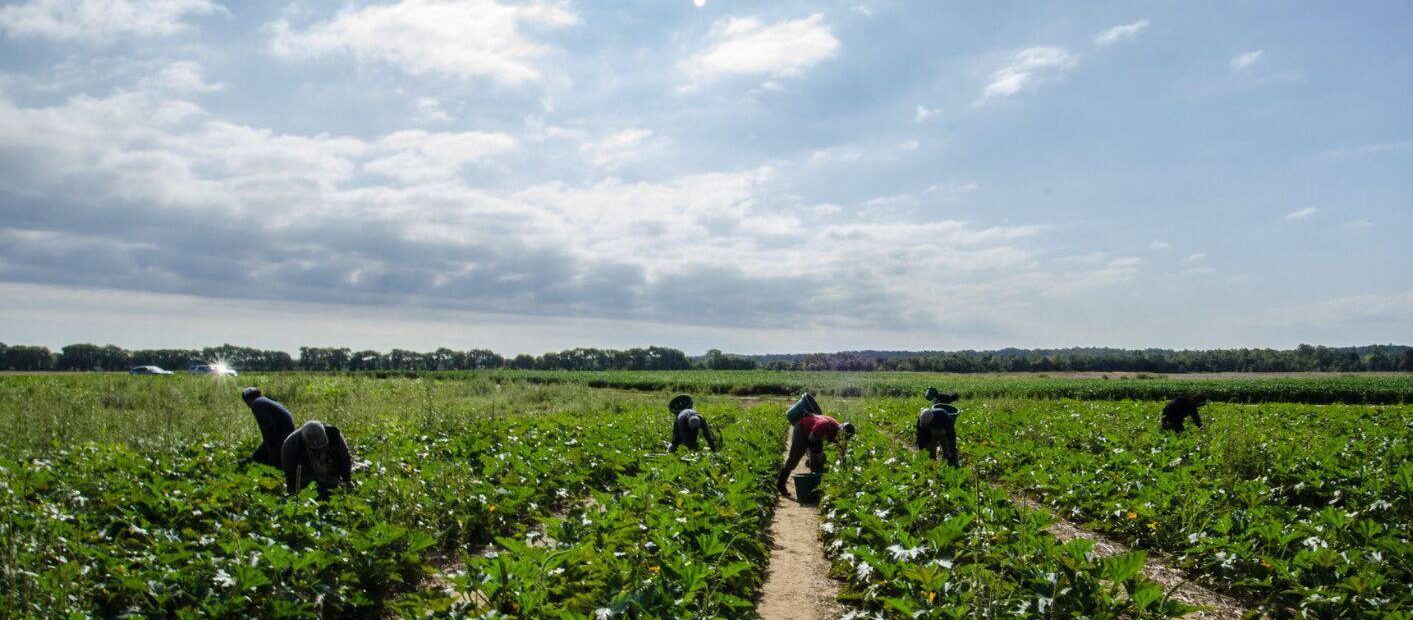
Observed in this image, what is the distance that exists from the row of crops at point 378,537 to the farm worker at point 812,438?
535mm

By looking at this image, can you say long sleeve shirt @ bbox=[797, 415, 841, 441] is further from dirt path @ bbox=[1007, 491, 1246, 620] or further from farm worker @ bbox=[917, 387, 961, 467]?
dirt path @ bbox=[1007, 491, 1246, 620]

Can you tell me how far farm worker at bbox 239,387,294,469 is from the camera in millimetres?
8625

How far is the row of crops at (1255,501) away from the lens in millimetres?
5020

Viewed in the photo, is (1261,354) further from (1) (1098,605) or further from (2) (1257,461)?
(1) (1098,605)

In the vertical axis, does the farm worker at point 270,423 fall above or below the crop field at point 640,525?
above

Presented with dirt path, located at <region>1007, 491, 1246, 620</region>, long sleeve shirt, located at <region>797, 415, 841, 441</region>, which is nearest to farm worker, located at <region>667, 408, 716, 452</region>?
long sleeve shirt, located at <region>797, 415, 841, 441</region>

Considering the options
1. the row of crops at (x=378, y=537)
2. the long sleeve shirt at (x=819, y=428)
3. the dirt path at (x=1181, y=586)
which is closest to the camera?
the row of crops at (x=378, y=537)

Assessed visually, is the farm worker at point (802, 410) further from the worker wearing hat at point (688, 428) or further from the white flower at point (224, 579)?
the white flower at point (224, 579)

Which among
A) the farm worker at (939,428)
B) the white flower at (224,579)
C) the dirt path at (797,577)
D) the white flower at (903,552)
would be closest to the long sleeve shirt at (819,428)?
the dirt path at (797,577)

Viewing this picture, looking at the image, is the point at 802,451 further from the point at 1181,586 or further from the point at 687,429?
the point at 1181,586

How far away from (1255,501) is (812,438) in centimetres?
528

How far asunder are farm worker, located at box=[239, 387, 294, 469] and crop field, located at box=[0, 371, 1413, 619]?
48 centimetres

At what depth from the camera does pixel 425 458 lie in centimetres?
1007

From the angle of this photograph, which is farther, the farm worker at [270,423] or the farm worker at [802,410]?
the farm worker at [802,410]
